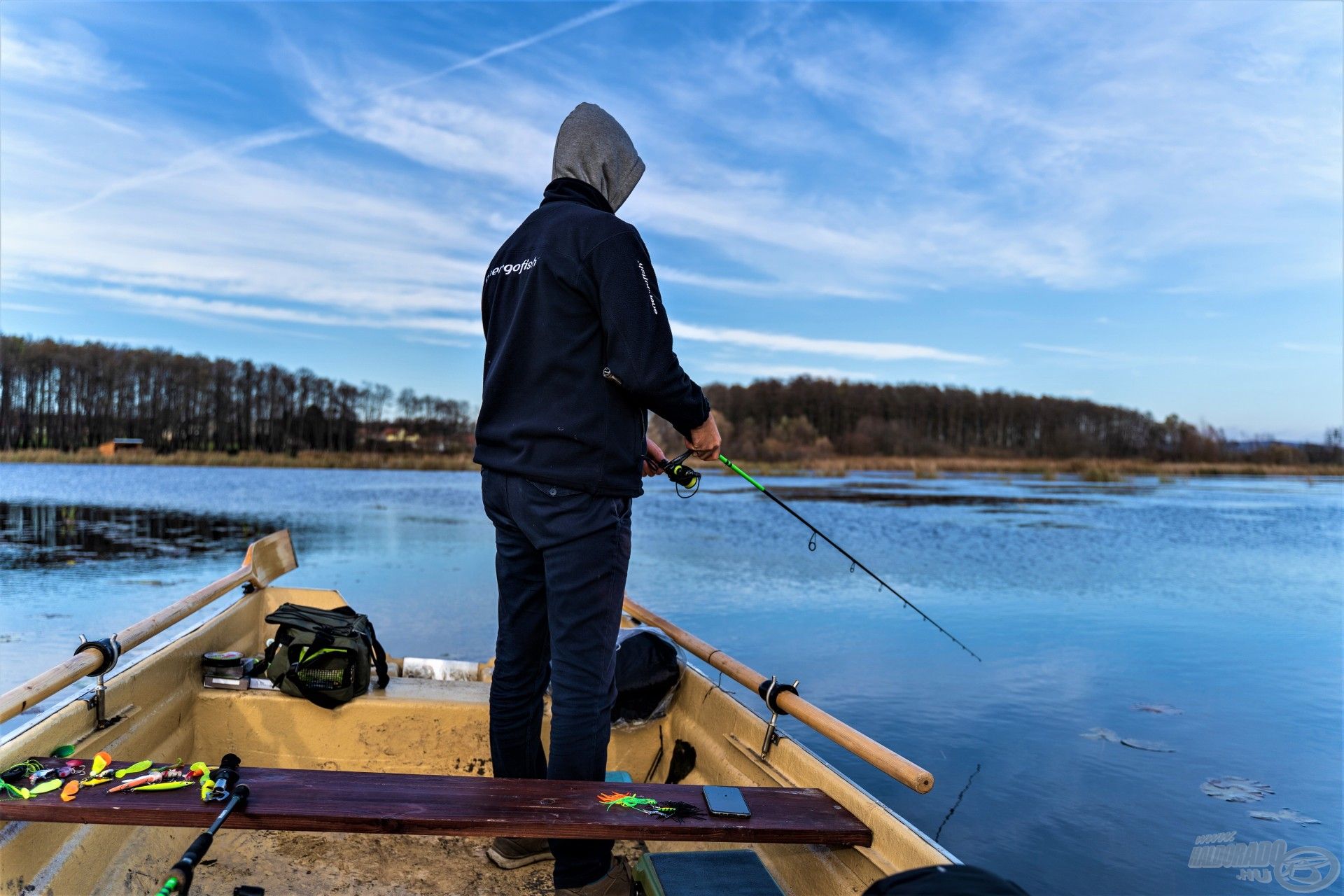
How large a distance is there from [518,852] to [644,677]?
943mm

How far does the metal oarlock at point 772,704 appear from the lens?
258 cm

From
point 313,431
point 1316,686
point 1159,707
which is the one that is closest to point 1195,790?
point 1159,707

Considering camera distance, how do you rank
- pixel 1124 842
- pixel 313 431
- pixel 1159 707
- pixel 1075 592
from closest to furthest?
pixel 1124 842 → pixel 1159 707 → pixel 1075 592 → pixel 313 431

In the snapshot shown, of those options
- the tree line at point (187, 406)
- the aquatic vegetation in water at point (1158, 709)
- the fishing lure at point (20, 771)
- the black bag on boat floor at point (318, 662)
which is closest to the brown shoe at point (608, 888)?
the fishing lure at point (20, 771)

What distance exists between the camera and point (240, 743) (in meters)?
3.22

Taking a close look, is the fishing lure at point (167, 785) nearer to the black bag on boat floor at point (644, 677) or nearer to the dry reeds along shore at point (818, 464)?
the black bag on boat floor at point (644, 677)

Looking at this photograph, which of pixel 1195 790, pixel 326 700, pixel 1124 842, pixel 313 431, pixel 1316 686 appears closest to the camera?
pixel 326 700

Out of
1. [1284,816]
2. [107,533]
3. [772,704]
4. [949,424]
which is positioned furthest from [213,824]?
[949,424]

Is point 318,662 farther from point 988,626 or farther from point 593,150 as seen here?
point 988,626

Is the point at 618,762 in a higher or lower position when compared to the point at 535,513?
lower

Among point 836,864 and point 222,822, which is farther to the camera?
point 836,864

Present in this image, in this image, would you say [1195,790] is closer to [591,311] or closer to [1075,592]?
[591,311]

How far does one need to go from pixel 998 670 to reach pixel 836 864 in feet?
18.4

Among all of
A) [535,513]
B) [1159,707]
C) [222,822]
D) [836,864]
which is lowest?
[1159,707]
